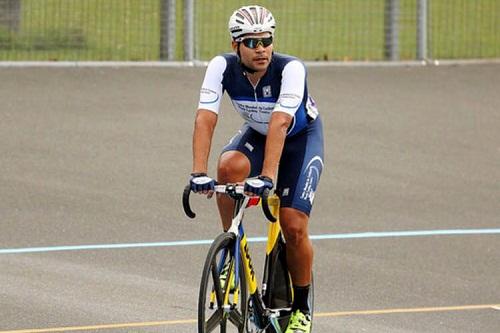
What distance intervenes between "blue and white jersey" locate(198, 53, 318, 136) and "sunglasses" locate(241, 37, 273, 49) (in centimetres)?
21

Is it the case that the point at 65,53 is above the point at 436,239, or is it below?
above

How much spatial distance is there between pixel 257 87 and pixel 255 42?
1.01 ft

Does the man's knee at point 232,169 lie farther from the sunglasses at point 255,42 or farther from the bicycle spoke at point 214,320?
the bicycle spoke at point 214,320

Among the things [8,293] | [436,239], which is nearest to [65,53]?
[436,239]

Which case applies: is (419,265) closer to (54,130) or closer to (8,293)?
(8,293)

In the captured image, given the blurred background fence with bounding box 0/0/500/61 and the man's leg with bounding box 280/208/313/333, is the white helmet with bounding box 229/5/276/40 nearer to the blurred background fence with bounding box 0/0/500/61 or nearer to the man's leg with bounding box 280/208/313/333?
the man's leg with bounding box 280/208/313/333

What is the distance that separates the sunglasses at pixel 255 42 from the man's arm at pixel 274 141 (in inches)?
15.2

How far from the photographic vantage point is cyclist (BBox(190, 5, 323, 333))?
26.7 ft

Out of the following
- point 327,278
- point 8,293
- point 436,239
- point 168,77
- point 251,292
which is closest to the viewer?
point 251,292

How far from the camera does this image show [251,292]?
26.9 feet

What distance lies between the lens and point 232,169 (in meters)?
8.44

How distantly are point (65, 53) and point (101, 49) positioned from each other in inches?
20.0

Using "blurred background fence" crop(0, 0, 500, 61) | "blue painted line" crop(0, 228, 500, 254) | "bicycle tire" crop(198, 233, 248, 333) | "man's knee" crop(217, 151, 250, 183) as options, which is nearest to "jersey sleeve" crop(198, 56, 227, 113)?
"man's knee" crop(217, 151, 250, 183)

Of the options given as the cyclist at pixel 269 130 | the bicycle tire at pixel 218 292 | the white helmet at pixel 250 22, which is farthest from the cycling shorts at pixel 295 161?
the white helmet at pixel 250 22
